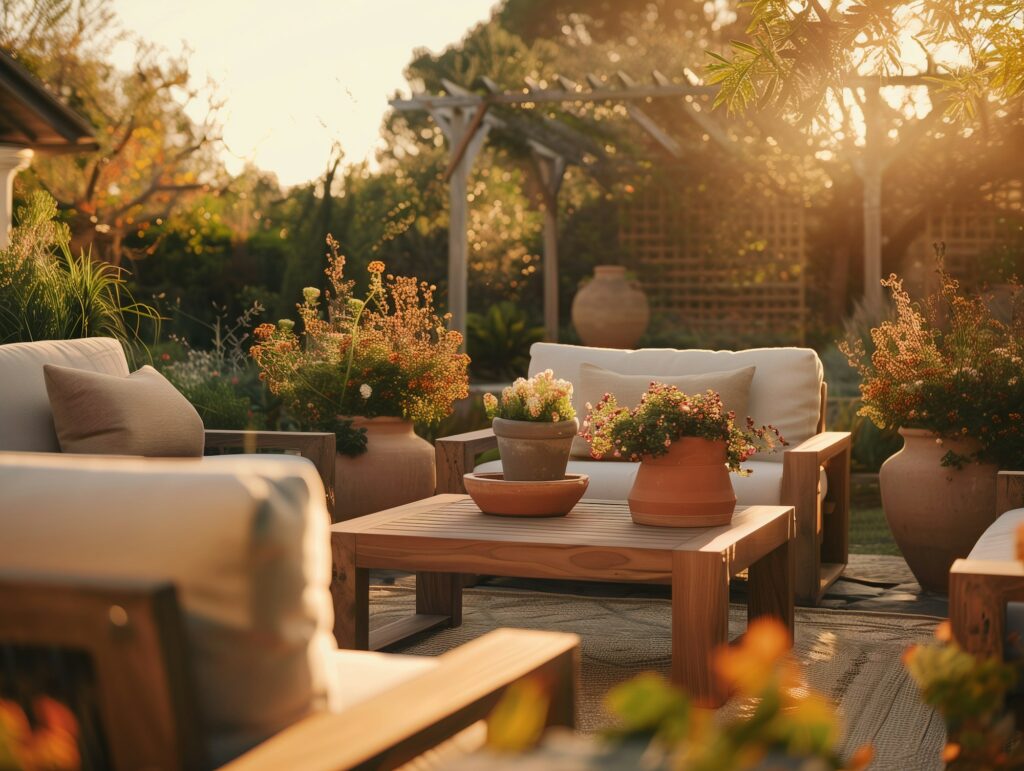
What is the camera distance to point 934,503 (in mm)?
4602

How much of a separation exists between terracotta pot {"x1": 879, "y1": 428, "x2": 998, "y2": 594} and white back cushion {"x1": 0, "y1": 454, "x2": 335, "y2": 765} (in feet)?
12.3

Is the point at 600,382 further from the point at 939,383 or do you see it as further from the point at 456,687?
the point at 456,687

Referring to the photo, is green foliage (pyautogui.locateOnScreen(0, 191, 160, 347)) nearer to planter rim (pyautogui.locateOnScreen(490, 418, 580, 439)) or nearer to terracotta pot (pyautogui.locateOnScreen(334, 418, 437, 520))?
terracotta pot (pyautogui.locateOnScreen(334, 418, 437, 520))

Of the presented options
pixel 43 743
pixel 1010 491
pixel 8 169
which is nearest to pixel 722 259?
pixel 8 169

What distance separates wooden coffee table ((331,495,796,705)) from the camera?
304 centimetres

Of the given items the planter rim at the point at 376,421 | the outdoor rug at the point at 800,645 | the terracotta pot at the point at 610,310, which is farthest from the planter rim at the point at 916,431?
the terracotta pot at the point at 610,310

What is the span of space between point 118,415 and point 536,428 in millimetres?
1233

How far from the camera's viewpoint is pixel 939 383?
461 cm

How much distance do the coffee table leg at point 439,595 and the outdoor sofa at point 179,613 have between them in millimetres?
2865

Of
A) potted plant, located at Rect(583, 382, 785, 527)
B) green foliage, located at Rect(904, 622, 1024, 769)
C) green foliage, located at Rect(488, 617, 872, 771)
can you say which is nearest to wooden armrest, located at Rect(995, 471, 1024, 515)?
potted plant, located at Rect(583, 382, 785, 527)

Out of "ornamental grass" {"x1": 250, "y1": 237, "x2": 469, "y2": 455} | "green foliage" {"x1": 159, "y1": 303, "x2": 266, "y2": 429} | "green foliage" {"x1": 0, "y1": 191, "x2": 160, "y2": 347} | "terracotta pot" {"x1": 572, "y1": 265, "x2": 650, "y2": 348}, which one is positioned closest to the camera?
"green foliage" {"x1": 0, "y1": 191, "x2": 160, "y2": 347}

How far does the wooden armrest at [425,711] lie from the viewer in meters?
1.17

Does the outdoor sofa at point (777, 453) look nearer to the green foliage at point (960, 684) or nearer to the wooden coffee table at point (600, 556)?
the wooden coffee table at point (600, 556)

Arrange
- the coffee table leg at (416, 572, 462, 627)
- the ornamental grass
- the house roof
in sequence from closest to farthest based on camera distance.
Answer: the coffee table leg at (416, 572, 462, 627) < the ornamental grass < the house roof
